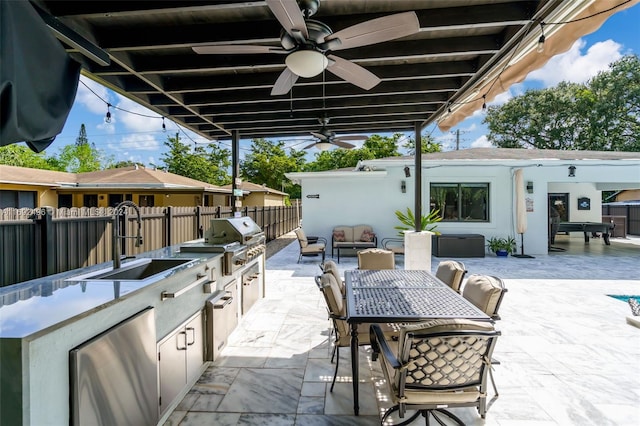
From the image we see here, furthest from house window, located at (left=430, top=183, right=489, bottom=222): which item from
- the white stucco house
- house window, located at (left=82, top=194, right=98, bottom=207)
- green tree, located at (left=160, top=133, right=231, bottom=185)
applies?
green tree, located at (left=160, top=133, right=231, bottom=185)

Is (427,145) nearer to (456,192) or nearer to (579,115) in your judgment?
(579,115)

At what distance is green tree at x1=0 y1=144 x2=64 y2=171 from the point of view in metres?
22.0

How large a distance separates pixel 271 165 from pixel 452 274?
71.2 ft

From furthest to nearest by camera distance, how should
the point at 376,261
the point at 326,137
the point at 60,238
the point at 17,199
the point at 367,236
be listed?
the point at 17,199 < the point at 367,236 < the point at 326,137 < the point at 376,261 < the point at 60,238

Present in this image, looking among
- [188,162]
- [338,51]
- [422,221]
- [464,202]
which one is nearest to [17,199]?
[338,51]

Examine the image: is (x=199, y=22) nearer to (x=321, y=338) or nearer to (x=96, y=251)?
(x=96, y=251)

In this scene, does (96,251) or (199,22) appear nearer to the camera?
(199,22)

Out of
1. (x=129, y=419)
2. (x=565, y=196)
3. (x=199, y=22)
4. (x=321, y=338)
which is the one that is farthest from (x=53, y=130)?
(x=565, y=196)

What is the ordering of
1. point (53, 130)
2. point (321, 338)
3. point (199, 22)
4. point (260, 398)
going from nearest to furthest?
1. point (53, 130)
2. point (260, 398)
3. point (199, 22)
4. point (321, 338)

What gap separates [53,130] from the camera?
172cm

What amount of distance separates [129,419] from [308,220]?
853 cm

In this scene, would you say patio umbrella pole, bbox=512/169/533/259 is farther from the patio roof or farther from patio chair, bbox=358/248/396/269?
patio chair, bbox=358/248/396/269

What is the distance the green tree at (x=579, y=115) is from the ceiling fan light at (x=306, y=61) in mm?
24123

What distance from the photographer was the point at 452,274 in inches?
132
